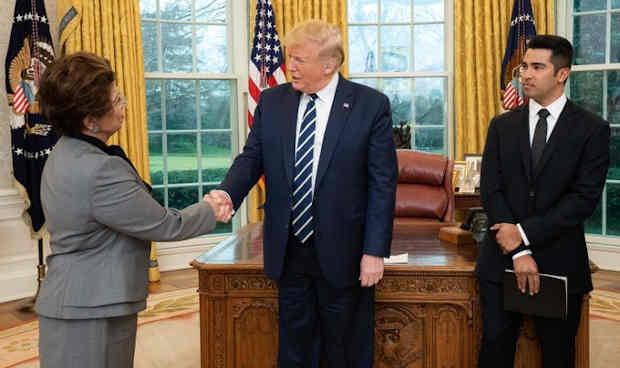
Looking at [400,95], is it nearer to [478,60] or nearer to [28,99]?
[478,60]

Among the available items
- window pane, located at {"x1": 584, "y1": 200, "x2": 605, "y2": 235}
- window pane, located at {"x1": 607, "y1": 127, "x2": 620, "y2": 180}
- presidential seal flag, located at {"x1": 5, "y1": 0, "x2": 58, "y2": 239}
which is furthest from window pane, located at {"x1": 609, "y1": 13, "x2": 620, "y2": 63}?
presidential seal flag, located at {"x1": 5, "y1": 0, "x2": 58, "y2": 239}

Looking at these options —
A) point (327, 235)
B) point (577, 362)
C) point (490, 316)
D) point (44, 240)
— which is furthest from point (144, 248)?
point (44, 240)

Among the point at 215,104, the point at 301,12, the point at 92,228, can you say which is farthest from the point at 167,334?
the point at 301,12

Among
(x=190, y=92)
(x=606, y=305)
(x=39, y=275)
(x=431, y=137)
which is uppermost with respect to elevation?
(x=190, y=92)

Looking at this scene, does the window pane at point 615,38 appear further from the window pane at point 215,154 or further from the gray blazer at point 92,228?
the gray blazer at point 92,228

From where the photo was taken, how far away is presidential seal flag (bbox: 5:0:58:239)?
15.4 feet

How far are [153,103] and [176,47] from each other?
558 mm

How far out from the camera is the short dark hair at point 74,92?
5.68ft

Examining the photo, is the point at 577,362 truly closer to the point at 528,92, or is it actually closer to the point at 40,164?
the point at 528,92

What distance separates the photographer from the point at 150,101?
19.2 ft

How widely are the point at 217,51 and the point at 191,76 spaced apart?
1.21 ft

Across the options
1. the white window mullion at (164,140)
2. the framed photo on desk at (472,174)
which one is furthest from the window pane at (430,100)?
the white window mullion at (164,140)

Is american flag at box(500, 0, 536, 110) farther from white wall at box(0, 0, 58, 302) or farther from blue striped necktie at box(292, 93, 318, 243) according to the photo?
white wall at box(0, 0, 58, 302)

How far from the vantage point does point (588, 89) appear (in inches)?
232
